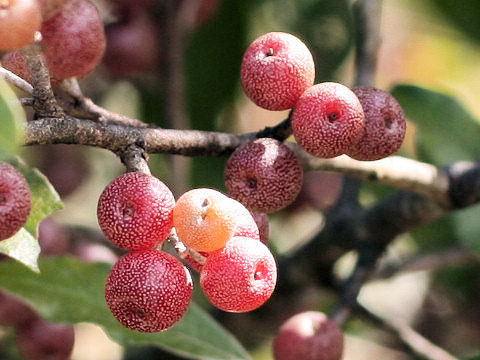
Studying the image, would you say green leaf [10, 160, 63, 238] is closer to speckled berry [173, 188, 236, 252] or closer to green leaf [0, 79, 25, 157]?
speckled berry [173, 188, 236, 252]

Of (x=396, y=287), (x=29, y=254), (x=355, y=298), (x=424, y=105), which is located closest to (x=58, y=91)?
(x=29, y=254)

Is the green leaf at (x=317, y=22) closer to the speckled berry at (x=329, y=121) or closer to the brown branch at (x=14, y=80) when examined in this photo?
the speckled berry at (x=329, y=121)

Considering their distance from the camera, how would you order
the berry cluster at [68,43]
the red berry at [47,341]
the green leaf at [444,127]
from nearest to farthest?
the berry cluster at [68,43] < the red berry at [47,341] < the green leaf at [444,127]

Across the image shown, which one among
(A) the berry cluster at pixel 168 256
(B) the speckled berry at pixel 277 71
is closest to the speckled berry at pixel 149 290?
(A) the berry cluster at pixel 168 256

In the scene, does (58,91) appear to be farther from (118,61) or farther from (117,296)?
(118,61)

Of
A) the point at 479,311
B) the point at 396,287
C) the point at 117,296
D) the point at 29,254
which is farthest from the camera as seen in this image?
the point at 396,287

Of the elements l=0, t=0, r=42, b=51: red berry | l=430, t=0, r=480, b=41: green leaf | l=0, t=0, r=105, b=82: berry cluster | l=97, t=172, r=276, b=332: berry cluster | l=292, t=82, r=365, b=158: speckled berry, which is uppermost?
l=0, t=0, r=42, b=51: red berry

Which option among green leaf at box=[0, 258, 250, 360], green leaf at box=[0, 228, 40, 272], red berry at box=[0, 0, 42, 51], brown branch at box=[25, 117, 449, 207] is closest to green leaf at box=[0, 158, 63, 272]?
green leaf at box=[0, 228, 40, 272]
